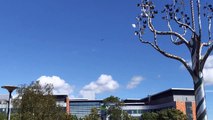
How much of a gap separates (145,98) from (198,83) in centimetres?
16914

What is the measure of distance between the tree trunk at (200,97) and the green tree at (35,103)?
30.9 meters

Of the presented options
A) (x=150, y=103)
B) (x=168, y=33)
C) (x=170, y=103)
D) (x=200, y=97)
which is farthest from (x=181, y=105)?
(x=200, y=97)

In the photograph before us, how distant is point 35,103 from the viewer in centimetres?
4259

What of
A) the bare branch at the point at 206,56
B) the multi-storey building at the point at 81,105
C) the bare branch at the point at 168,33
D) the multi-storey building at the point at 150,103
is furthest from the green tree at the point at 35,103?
the multi-storey building at the point at 81,105

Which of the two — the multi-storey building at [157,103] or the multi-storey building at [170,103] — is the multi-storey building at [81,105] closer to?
the multi-storey building at [157,103]

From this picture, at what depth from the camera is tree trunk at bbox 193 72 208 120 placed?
1357cm

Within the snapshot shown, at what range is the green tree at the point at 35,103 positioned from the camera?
42.6m

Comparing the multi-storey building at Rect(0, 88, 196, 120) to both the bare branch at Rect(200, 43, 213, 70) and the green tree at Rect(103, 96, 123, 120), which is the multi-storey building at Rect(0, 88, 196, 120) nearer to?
the green tree at Rect(103, 96, 123, 120)

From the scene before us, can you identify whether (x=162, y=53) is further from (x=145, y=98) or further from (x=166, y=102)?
(x=145, y=98)

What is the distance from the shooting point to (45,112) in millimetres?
43438

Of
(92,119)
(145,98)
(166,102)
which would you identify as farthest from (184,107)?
(92,119)

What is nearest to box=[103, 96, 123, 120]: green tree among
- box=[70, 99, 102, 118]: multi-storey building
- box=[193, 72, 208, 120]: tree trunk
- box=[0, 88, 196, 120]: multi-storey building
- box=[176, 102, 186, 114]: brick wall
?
box=[0, 88, 196, 120]: multi-storey building

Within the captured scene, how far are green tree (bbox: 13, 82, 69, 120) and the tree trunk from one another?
3090cm

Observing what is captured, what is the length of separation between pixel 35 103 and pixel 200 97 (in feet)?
103
